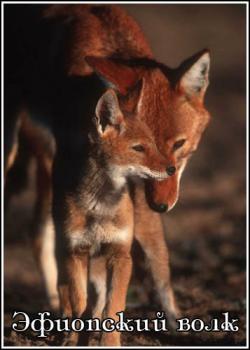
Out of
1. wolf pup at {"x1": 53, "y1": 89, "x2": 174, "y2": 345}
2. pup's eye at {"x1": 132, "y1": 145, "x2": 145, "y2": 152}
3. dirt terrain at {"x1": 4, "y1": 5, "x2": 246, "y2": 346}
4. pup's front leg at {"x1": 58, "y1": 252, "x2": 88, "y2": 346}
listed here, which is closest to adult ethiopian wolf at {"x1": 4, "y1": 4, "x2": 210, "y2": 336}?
pup's eye at {"x1": 132, "y1": 145, "x2": 145, "y2": 152}

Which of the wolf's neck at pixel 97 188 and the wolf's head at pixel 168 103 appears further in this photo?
the wolf's neck at pixel 97 188

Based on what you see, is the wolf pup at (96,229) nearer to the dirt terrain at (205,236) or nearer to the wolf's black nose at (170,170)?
the wolf's black nose at (170,170)

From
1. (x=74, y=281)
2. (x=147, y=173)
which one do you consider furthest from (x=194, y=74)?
(x=74, y=281)

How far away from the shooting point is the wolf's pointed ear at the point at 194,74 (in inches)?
283

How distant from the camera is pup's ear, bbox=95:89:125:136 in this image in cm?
659

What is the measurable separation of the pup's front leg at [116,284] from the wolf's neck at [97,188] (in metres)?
0.31

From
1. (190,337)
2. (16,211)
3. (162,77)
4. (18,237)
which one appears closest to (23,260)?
(18,237)

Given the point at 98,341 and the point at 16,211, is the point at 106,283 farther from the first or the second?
the point at 16,211

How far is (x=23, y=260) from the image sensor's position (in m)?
11.1

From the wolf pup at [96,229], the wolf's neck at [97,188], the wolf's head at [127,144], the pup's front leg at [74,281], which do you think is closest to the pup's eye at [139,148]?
the wolf's head at [127,144]

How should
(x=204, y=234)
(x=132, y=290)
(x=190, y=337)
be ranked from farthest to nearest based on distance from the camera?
(x=204, y=234), (x=132, y=290), (x=190, y=337)

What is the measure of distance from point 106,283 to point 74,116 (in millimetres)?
1246

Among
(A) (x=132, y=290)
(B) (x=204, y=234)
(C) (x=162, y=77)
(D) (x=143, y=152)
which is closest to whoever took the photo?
(D) (x=143, y=152)

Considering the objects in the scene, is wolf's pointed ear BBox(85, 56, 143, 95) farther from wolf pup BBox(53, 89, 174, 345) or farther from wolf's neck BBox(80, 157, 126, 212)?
wolf's neck BBox(80, 157, 126, 212)
